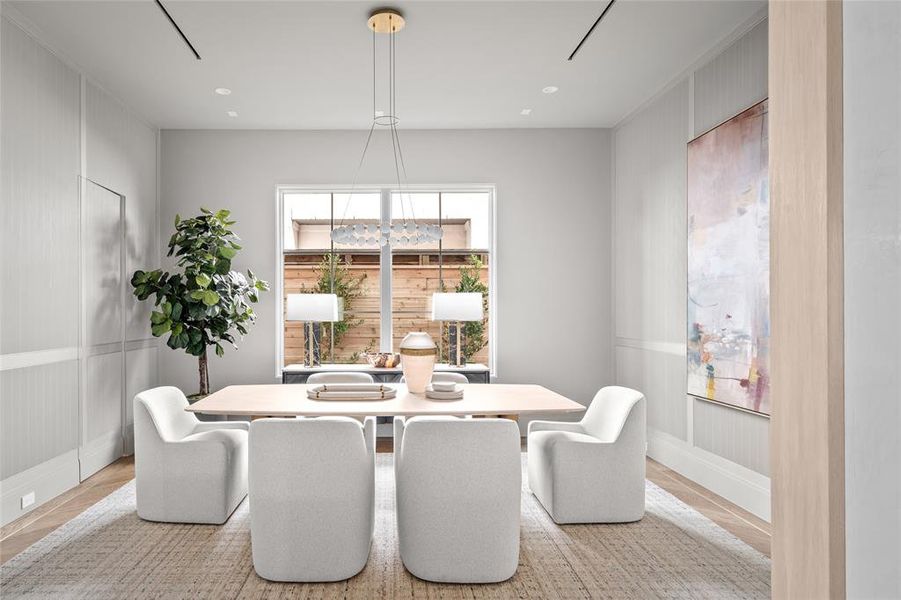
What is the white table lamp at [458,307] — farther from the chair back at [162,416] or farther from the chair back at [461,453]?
the chair back at [461,453]

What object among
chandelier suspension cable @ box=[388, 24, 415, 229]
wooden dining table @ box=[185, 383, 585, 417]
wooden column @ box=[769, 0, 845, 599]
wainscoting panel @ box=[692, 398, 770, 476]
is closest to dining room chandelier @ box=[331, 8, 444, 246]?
chandelier suspension cable @ box=[388, 24, 415, 229]

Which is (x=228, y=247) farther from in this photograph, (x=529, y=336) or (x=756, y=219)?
(x=756, y=219)

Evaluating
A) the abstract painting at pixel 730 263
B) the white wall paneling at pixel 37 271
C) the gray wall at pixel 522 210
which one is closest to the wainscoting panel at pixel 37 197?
the white wall paneling at pixel 37 271

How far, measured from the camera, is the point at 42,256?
355 cm

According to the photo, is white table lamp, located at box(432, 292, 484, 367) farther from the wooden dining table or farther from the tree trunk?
the tree trunk

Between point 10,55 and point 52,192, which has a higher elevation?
point 10,55

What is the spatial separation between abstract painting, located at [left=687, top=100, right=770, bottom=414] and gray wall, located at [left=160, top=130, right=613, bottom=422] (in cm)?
154

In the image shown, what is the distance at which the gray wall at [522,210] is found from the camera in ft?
17.9

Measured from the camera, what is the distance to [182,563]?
2.60m

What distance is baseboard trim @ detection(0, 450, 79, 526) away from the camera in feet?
10.4

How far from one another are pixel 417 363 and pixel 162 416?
4.90 feet

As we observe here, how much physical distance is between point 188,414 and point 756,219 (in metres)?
3.72

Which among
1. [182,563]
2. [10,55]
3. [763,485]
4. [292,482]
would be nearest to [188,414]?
[182,563]

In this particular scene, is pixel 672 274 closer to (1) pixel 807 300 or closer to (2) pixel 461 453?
(2) pixel 461 453
